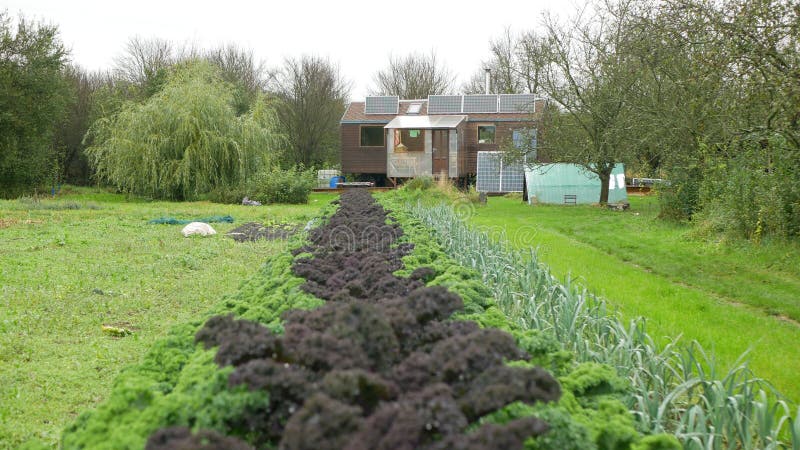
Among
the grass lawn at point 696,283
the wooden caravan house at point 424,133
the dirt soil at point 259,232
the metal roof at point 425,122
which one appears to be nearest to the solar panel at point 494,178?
the wooden caravan house at point 424,133

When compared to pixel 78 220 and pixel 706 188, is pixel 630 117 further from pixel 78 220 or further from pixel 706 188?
pixel 78 220

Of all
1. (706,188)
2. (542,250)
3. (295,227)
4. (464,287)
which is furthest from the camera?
→ (295,227)

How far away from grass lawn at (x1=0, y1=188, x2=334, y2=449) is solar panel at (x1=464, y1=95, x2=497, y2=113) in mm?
20877

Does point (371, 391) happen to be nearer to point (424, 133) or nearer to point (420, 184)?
point (420, 184)

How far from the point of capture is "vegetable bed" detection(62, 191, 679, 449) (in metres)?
1.72

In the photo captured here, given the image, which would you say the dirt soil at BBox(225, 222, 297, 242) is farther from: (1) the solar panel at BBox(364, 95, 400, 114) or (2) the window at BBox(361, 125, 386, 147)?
(1) the solar panel at BBox(364, 95, 400, 114)

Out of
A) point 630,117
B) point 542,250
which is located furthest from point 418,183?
point 542,250

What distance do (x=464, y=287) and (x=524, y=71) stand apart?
1884 cm

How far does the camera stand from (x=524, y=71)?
21531mm

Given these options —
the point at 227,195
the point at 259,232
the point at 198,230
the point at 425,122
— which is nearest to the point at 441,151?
the point at 425,122

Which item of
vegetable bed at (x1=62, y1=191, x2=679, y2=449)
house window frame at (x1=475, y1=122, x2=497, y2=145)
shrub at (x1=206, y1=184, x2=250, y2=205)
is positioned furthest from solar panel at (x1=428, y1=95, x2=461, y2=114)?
vegetable bed at (x1=62, y1=191, x2=679, y2=449)

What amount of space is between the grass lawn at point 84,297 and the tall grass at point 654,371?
2.63m

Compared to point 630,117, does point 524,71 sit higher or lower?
higher

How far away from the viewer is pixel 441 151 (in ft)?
105
